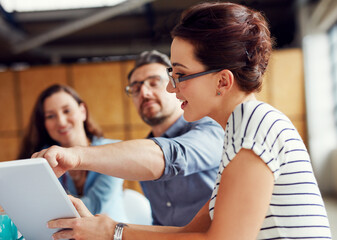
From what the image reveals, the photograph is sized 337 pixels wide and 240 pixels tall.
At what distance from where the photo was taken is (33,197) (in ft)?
2.86

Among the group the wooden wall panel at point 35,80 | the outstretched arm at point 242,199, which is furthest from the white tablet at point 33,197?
the wooden wall panel at point 35,80

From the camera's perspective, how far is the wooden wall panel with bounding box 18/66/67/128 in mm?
5910

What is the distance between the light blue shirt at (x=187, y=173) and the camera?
138 cm

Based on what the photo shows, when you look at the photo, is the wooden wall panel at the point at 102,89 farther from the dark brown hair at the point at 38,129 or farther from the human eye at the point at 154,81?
the human eye at the point at 154,81

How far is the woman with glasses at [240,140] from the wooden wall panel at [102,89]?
4.92m

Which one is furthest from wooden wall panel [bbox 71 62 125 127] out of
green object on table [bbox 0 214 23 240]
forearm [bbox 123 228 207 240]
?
forearm [bbox 123 228 207 240]

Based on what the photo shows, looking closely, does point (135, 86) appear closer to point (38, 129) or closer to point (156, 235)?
point (38, 129)

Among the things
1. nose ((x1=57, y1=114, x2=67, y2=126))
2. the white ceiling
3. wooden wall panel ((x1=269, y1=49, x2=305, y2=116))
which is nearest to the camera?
nose ((x1=57, y1=114, x2=67, y2=126))

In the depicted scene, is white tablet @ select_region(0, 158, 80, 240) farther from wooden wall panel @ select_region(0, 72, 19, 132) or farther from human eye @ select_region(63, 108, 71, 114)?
wooden wall panel @ select_region(0, 72, 19, 132)

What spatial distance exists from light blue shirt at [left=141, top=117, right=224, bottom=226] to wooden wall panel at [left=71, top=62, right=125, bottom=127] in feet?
13.2

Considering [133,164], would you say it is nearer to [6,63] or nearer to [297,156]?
[297,156]

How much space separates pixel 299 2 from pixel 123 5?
349 cm

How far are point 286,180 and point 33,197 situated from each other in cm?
68

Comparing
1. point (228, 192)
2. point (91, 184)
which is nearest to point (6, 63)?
point (91, 184)
